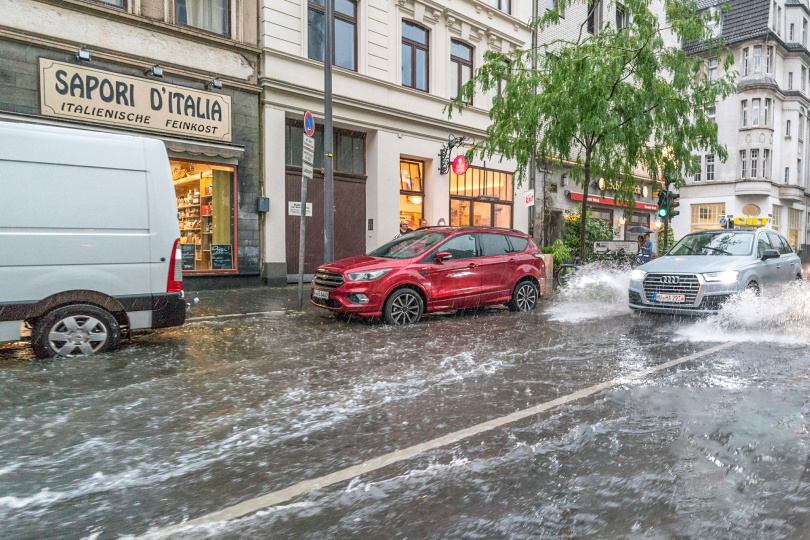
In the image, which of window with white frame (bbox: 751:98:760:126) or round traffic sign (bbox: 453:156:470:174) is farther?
window with white frame (bbox: 751:98:760:126)

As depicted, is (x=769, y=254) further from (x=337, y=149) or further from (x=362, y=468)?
(x=337, y=149)

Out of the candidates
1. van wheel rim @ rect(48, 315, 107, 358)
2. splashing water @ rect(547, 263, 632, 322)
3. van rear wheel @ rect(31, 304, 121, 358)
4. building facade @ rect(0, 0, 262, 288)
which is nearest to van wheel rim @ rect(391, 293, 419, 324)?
splashing water @ rect(547, 263, 632, 322)

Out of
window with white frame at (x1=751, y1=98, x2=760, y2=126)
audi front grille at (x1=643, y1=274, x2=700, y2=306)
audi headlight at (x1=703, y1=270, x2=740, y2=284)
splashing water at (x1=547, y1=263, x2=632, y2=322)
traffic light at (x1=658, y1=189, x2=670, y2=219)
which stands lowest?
splashing water at (x1=547, y1=263, x2=632, y2=322)

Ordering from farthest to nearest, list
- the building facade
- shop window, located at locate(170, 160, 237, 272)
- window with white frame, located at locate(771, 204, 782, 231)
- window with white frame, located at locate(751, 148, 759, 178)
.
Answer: window with white frame, located at locate(771, 204, 782, 231), window with white frame, located at locate(751, 148, 759, 178), shop window, located at locate(170, 160, 237, 272), the building facade

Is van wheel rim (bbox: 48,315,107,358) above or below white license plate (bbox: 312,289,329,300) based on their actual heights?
below

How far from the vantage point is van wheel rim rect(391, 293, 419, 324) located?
29.5 feet

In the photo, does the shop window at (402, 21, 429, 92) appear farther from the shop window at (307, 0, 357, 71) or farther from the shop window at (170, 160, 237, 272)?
the shop window at (170, 160, 237, 272)

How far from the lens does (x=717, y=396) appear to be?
4750 millimetres

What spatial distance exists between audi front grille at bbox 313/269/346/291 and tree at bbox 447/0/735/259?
7.38m

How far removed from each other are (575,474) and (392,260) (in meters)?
6.28

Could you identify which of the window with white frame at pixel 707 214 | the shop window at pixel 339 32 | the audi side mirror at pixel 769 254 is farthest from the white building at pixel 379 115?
the window with white frame at pixel 707 214

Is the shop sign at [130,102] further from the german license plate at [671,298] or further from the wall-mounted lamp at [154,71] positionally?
the german license plate at [671,298]

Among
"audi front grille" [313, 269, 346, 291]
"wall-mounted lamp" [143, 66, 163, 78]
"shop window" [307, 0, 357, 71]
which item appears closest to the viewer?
"audi front grille" [313, 269, 346, 291]

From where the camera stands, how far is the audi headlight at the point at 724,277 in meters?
8.70
